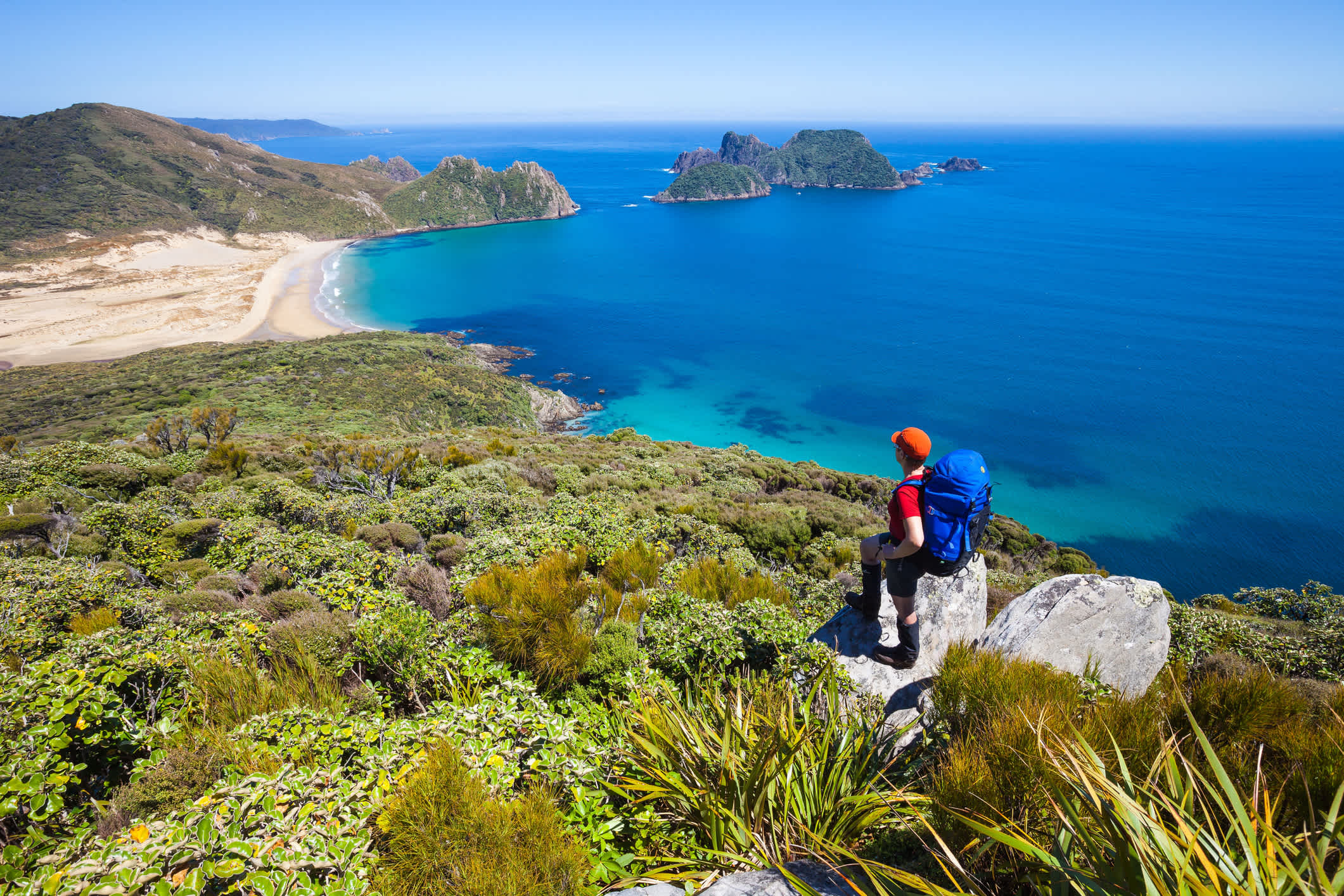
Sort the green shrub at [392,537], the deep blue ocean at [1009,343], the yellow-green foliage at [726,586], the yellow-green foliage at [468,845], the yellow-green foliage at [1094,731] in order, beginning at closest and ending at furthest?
1. the yellow-green foliage at [468,845]
2. the yellow-green foliage at [1094,731]
3. the yellow-green foliage at [726,586]
4. the green shrub at [392,537]
5. the deep blue ocean at [1009,343]

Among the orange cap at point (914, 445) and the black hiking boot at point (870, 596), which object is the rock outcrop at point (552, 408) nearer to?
the black hiking boot at point (870, 596)

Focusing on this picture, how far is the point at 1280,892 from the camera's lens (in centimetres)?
177

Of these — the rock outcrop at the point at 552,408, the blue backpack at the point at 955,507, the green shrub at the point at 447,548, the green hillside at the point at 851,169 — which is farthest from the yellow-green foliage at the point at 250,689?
the green hillside at the point at 851,169

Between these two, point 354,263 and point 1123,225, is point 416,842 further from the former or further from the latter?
point 1123,225

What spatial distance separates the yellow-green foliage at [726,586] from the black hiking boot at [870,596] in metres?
1.23

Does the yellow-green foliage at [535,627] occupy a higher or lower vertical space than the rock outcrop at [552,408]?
higher

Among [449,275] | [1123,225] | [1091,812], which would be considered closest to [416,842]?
[1091,812]

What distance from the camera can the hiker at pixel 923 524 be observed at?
13.8 ft

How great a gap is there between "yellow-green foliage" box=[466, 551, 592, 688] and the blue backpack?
2947mm

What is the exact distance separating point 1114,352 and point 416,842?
71.0 meters

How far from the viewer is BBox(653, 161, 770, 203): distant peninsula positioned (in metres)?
168

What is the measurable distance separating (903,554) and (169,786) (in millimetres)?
4746

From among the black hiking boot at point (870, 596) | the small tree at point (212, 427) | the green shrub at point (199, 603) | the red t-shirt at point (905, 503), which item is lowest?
the small tree at point (212, 427)

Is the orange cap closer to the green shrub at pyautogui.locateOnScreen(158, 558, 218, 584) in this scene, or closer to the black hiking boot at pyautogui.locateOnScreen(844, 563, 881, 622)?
the black hiking boot at pyautogui.locateOnScreen(844, 563, 881, 622)
